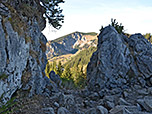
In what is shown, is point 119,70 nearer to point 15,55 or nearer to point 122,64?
point 122,64

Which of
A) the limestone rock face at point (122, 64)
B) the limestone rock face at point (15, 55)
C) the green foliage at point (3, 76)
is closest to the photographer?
the green foliage at point (3, 76)

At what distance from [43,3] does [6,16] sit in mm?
10409

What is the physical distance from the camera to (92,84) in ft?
52.5

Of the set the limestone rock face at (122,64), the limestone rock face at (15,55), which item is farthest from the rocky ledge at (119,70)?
the limestone rock face at (15,55)

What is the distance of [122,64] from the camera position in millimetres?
15508

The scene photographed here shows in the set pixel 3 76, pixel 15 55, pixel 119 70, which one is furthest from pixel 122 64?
pixel 3 76

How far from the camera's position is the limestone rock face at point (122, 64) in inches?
574

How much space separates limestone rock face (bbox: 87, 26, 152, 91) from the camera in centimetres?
1458

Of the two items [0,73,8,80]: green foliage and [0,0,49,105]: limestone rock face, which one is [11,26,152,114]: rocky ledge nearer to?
[0,0,49,105]: limestone rock face

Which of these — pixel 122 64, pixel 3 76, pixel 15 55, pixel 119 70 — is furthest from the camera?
pixel 122 64

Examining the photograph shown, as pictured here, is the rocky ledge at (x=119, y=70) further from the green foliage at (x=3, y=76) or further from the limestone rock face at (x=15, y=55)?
the green foliage at (x=3, y=76)

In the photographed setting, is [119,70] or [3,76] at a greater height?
[3,76]

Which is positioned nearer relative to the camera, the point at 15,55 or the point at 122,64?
the point at 15,55

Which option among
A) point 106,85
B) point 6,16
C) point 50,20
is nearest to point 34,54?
point 6,16
